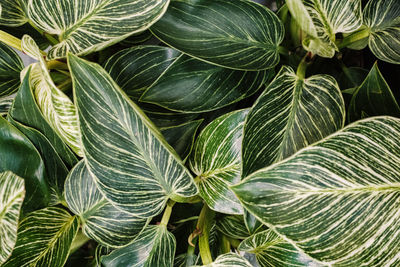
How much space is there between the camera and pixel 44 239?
0.81 metres

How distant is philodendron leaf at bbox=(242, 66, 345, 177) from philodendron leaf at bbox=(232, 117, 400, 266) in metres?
0.10

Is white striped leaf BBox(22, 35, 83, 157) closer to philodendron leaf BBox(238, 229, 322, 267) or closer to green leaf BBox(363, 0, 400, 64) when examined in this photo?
philodendron leaf BBox(238, 229, 322, 267)

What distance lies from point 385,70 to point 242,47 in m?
0.42

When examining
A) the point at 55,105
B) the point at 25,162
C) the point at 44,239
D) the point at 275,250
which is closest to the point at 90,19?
the point at 55,105

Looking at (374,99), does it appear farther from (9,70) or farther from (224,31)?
(9,70)

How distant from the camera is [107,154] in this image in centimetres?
63

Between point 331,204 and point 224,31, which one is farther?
point 224,31

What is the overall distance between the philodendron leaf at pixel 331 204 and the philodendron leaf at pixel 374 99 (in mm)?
221

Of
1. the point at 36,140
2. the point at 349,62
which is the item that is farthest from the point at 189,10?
the point at 349,62

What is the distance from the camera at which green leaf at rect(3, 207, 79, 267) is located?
77 centimetres

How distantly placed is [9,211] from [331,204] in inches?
18.9

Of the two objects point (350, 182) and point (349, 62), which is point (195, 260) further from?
point (349, 62)

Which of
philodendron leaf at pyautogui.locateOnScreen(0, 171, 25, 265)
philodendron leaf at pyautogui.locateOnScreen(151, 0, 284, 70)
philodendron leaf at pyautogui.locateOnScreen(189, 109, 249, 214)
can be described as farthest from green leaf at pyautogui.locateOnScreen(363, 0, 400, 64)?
philodendron leaf at pyautogui.locateOnScreen(0, 171, 25, 265)

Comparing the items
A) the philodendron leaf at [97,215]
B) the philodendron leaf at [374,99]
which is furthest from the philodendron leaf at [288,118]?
the philodendron leaf at [97,215]
